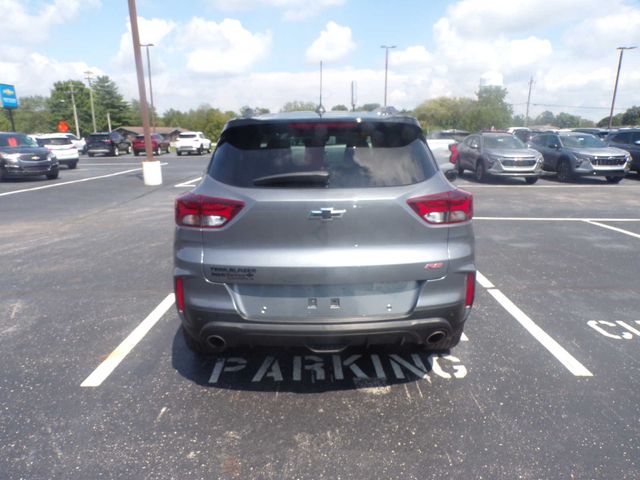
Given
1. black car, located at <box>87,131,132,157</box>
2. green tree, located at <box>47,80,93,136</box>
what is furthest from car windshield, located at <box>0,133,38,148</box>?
green tree, located at <box>47,80,93,136</box>

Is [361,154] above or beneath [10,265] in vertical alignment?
above

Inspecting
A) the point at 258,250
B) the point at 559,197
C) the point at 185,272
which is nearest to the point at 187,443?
the point at 185,272

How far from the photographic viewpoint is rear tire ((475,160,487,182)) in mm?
16094

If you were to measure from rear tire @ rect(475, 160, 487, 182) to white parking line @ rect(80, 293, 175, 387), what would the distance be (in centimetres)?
1366

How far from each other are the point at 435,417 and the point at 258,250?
1467 mm

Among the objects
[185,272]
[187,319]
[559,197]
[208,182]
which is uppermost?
[208,182]

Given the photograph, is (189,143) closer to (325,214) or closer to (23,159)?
(23,159)

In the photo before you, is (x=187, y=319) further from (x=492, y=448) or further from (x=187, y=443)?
(x=492, y=448)

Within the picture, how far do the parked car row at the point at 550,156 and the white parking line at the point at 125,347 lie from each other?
13465 millimetres

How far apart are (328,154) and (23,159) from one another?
17.7 meters

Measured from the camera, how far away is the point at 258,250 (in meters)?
2.66

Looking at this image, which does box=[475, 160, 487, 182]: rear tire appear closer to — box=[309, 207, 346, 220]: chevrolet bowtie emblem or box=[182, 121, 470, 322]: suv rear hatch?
box=[182, 121, 470, 322]: suv rear hatch

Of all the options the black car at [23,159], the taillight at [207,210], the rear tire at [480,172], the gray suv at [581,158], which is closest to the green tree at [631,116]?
the gray suv at [581,158]

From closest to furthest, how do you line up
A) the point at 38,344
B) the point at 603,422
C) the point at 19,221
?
1. the point at 603,422
2. the point at 38,344
3. the point at 19,221
